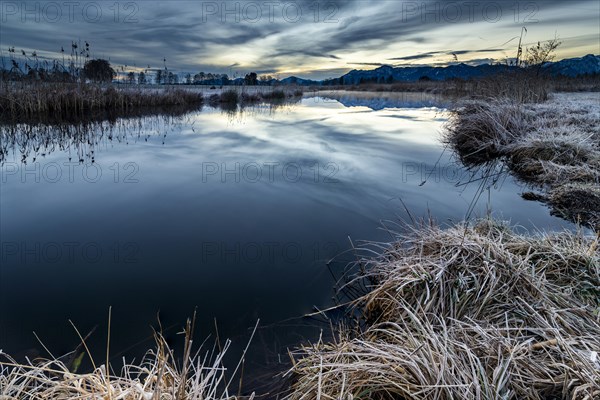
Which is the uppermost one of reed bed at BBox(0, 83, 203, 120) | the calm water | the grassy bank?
reed bed at BBox(0, 83, 203, 120)

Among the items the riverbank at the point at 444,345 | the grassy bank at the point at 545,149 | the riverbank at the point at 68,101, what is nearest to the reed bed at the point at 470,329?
the riverbank at the point at 444,345

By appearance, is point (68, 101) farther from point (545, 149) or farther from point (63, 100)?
point (545, 149)

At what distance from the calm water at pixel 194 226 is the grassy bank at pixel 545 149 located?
44 cm

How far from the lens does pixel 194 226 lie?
4.07 m

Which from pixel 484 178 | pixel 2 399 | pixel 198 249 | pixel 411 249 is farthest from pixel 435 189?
pixel 2 399

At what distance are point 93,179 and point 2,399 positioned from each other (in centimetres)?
546

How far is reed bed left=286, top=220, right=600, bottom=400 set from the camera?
4.72ft

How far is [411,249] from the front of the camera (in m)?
3.02

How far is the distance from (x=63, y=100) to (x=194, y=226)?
1333 centimetres

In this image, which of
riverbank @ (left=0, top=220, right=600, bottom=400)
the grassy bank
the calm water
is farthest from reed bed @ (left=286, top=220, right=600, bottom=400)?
the grassy bank

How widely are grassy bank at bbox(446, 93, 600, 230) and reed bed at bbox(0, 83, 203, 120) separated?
44.0 feet

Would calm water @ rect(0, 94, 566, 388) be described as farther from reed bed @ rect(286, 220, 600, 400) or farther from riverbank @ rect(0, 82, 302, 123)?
riverbank @ rect(0, 82, 302, 123)

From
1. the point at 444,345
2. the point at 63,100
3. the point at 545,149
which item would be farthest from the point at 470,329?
the point at 63,100

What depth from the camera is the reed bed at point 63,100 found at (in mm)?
12281
